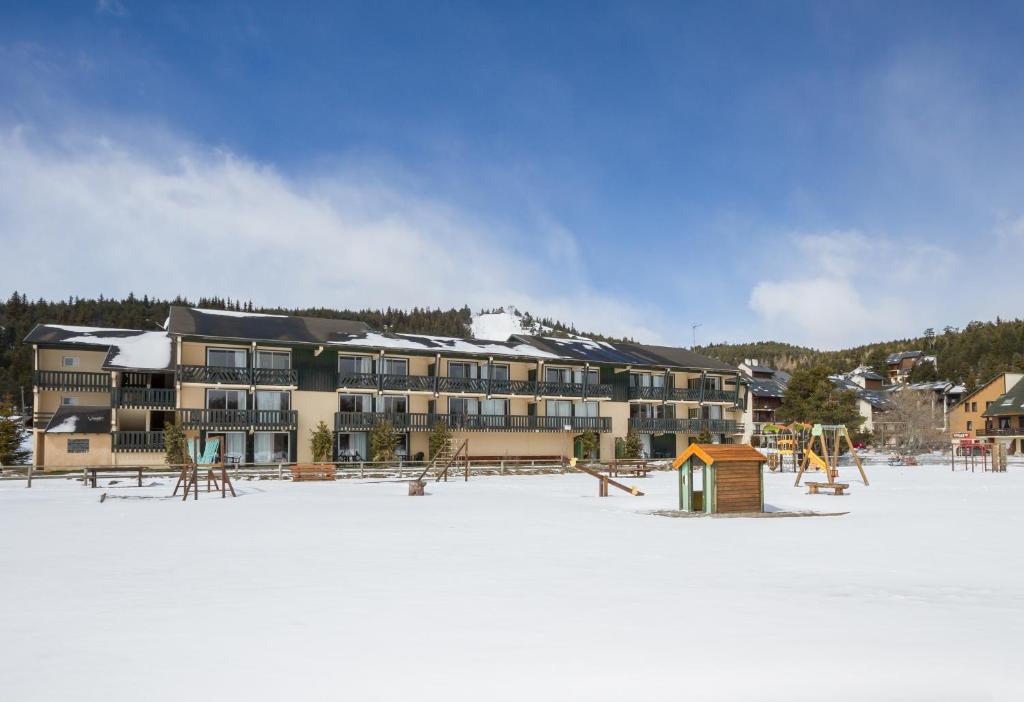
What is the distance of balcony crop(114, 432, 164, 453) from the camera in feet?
134

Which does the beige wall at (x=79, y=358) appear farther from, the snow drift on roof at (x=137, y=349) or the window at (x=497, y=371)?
the window at (x=497, y=371)

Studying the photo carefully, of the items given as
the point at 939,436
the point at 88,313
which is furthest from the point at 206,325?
the point at 88,313

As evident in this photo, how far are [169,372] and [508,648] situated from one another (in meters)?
39.5

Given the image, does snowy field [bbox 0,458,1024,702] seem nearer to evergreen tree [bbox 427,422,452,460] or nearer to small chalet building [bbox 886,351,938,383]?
evergreen tree [bbox 427,422,452,460]

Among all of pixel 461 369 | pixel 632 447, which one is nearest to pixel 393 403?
pixel 461 369

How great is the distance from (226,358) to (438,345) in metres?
13.2

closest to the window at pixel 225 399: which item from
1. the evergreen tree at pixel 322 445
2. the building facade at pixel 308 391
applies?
the building facade at pixel 308 391

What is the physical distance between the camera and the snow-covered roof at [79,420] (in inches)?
1608

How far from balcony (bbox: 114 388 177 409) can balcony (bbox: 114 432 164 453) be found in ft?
4.78

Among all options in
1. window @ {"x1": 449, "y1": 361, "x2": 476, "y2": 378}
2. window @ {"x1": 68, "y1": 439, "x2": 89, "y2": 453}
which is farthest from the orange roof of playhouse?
window @ {"x1": 68, "y1": 439, "x2": 89, "y2": 453}

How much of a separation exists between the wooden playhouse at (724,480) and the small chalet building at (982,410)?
70875 mm

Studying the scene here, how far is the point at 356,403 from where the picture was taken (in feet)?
155

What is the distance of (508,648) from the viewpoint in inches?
296

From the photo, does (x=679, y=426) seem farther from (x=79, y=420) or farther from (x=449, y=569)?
(x=449, y=569)
